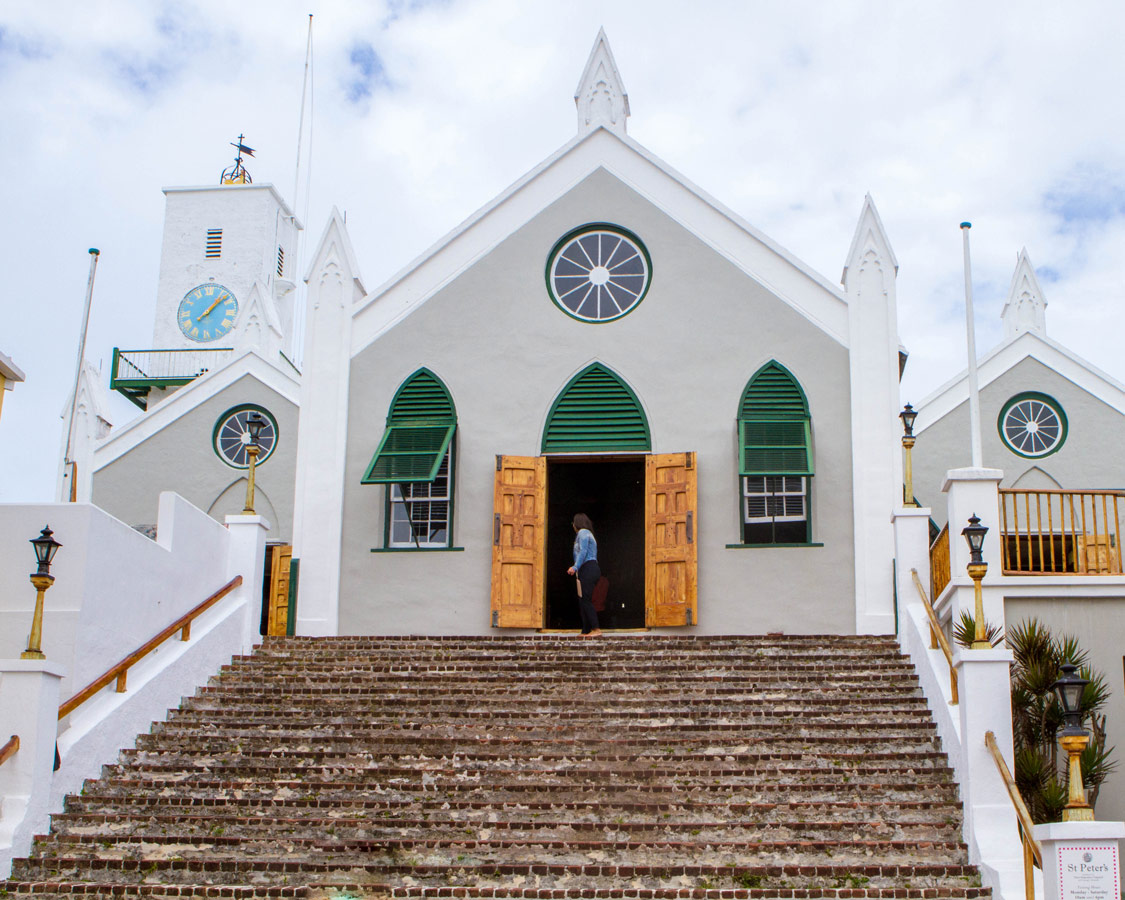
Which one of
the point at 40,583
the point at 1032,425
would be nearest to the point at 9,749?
the point at 40,583

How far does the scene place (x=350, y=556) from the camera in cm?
1731

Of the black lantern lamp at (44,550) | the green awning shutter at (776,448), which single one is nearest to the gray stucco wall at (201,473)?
the green awning shutter at (776,448)

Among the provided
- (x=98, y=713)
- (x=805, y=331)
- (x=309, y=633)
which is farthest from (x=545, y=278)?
(x=98, y=713)

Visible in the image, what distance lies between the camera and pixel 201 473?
2495 cm

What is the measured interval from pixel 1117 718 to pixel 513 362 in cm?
884

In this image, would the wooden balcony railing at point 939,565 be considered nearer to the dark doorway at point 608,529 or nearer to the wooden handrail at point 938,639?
the wooden handrail at point 938,639

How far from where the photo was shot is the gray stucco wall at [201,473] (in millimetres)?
24625

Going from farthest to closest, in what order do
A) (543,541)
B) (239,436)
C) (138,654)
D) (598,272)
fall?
(239,436) < (598,272) < (543,541) < (138,654)

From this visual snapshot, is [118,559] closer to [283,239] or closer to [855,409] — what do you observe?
[855,409]

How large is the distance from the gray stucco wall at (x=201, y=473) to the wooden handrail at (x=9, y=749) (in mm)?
13955

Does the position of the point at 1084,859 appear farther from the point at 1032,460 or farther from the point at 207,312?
the point at 207,312

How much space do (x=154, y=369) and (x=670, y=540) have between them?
18293mm

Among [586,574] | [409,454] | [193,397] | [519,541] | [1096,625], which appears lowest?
[1096,625]

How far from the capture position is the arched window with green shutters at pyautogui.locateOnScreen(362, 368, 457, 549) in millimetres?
17250
